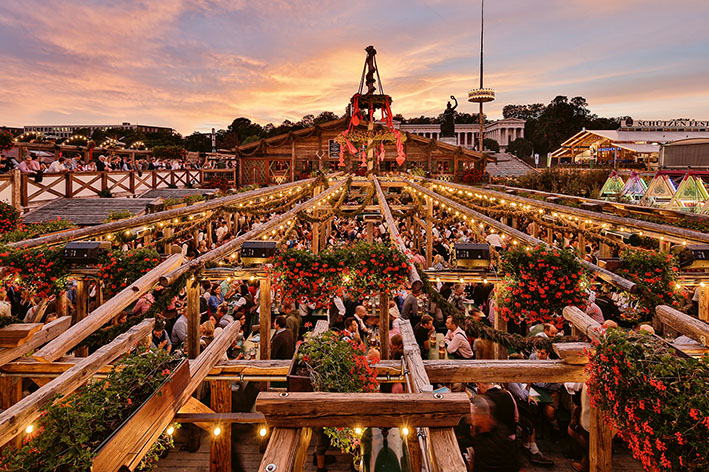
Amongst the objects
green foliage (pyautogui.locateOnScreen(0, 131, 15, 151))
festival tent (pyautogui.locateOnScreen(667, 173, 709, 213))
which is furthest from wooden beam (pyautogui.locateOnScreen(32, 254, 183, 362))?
festival tent (pyautogui.locateOnScreen(667, 173, 709, 213))

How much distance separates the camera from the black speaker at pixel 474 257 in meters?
4.91

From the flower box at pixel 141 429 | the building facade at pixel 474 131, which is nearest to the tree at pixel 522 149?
the building facade at pixel 474 131

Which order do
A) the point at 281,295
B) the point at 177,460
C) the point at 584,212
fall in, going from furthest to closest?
the point at 584,212
the point at 177,460
the point at 281,295

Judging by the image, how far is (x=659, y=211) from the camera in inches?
294

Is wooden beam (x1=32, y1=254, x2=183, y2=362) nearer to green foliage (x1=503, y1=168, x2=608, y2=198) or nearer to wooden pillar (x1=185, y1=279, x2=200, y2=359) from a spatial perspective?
wooden pillar (x1=185, y1=279, x2=200, y2=359)

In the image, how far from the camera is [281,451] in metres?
1.82

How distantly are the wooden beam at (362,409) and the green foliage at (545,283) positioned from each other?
2.55m

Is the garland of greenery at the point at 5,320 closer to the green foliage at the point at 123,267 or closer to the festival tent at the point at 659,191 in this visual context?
the green foliage at the point at 123,267

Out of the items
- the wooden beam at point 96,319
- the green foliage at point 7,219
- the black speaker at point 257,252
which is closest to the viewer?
the wooden beam at point 96,319

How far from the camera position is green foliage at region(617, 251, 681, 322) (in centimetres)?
402

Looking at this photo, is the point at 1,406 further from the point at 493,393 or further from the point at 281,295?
the point at 493,393

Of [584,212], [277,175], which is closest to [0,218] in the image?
[584,212]

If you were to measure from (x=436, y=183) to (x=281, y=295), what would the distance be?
1102 centimetres

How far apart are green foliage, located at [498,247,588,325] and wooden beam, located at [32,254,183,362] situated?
13.4 ft
